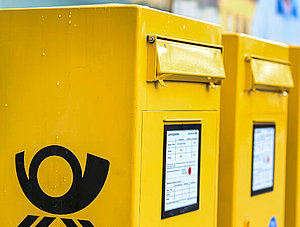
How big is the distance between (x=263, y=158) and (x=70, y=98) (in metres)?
1.34

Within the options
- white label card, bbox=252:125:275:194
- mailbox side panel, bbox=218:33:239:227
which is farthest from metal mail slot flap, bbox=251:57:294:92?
white label card, bbox=252:125:275:194

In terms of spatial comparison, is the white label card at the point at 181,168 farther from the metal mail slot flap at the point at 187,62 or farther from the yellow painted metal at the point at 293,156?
the yellow painted metal at the point at 293,156

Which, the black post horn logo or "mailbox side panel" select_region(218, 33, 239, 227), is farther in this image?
"mailbox side panel" select_region(218, 33, 239, 227)

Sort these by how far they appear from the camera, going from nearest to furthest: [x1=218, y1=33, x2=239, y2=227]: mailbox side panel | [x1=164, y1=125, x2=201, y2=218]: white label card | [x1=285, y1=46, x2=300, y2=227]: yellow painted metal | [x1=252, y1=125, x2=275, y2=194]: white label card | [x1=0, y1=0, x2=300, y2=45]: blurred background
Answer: [x1=164, y1=125, x2=201, y2=218]: white label card → [x1=218, y1=33, x2=239, y2=227]: mailbox side panel → [x1=252, y1=125, x2=275, y2=194]: white label card → [x1=285, y1=46, x2=300, y2=227]: yellow painted metal → [x1=0, y1=0, x2=300, y2=45]: blurred background

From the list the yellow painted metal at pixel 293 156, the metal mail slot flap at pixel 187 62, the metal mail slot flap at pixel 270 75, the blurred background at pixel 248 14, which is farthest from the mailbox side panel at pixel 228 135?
the blurred background at pixel 248 14

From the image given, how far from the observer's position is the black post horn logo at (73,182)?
2141 mm

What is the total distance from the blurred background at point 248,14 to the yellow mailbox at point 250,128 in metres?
1.05

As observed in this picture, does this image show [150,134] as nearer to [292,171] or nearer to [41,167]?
[41,167]

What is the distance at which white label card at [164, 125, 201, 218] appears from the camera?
231cm

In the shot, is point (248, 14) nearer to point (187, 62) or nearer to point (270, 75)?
point (270, 75)

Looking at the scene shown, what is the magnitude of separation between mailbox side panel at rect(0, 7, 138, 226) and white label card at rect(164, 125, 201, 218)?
24 centimetres

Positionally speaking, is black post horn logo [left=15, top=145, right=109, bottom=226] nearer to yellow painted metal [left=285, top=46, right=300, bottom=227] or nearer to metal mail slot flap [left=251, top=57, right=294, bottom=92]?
metal mail slot flap [left=251, top=57, right=294, bottom=92]

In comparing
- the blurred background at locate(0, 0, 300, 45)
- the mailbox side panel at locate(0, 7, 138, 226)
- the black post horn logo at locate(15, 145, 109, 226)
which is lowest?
the black post horn logo at locate(15, 145, 109, 226)

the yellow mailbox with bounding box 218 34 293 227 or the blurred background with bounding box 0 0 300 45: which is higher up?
the blurred background with bounding box 0 0 300 45
